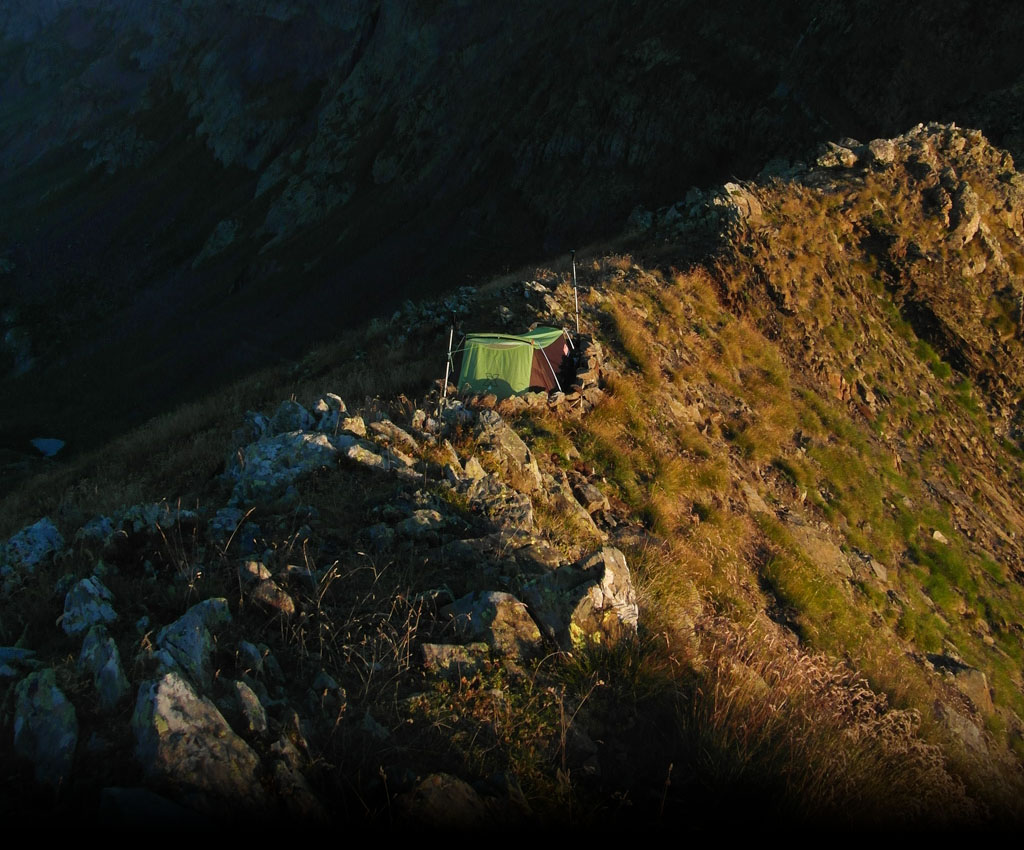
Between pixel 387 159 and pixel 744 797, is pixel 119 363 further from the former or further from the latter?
pixel 744 797

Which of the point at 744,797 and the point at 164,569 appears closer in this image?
the point at 744,797

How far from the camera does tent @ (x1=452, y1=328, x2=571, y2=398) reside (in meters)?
9.45

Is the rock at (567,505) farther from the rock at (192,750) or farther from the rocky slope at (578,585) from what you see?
the rock at (192,750)

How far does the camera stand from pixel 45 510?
438 inches

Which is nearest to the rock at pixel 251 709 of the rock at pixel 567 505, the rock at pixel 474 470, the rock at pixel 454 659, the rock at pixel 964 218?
the rock at pixel 454 659


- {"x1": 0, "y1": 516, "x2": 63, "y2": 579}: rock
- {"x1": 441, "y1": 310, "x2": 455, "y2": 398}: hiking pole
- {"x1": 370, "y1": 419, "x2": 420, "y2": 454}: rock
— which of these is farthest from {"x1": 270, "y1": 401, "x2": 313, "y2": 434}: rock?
{"x1": 0, "y1": 516, "x2": 63, "y2": 579}: rock

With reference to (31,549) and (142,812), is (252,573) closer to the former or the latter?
(142,812)

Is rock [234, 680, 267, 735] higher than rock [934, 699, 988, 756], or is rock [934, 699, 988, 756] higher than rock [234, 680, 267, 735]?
rock [234, 680, 267, 735]

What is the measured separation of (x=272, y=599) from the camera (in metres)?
4.34

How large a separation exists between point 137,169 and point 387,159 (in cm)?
3106

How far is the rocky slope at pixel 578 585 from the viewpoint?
337 cm

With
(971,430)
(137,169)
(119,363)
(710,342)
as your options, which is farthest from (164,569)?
(137,169)

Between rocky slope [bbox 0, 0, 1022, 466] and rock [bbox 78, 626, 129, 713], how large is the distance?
28.9 meters

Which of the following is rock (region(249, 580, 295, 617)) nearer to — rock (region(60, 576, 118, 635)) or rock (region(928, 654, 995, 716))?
rock (region(60, 576, 118, 635))
